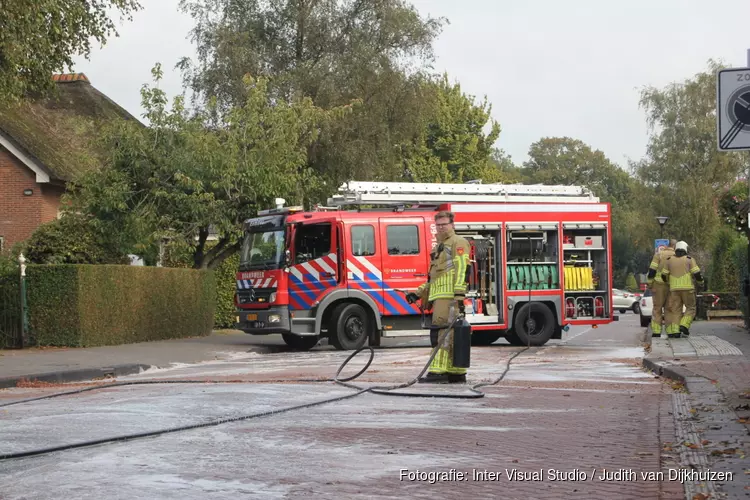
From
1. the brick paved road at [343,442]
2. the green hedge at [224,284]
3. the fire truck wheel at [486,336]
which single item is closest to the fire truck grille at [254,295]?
the fire truck wheel at [486,336]

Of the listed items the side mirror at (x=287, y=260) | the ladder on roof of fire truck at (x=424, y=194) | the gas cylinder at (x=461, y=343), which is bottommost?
the gas cylinder at (x=461, y=343)

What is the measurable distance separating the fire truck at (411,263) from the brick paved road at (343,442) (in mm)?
9185

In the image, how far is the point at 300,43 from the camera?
4038 centimetres

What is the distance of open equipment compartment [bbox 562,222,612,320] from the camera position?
2361 cm

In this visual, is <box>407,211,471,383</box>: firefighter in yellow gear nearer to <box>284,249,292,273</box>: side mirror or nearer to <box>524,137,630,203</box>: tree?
<box>284,249,292,273</box>: side mirror

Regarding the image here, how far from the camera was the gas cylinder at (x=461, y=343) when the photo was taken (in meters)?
12.5

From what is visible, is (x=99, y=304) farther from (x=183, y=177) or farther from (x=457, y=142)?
(x=457, y=142)

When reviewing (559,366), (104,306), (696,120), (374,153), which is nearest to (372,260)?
(104,306)

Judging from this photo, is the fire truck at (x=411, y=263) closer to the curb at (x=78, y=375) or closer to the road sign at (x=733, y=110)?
the curb at (x=78, y=375)

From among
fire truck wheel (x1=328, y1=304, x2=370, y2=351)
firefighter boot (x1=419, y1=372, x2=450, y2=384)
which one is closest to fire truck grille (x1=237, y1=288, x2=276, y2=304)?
fire truck wheel (x1=328, y1=304, x2=370, y2=351)

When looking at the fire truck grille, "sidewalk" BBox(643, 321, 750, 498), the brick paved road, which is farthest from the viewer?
the fire truck grille

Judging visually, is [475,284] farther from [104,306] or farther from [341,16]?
[341,16]

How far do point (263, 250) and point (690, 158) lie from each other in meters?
48.8

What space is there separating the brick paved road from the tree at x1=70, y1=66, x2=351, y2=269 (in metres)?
15.0
